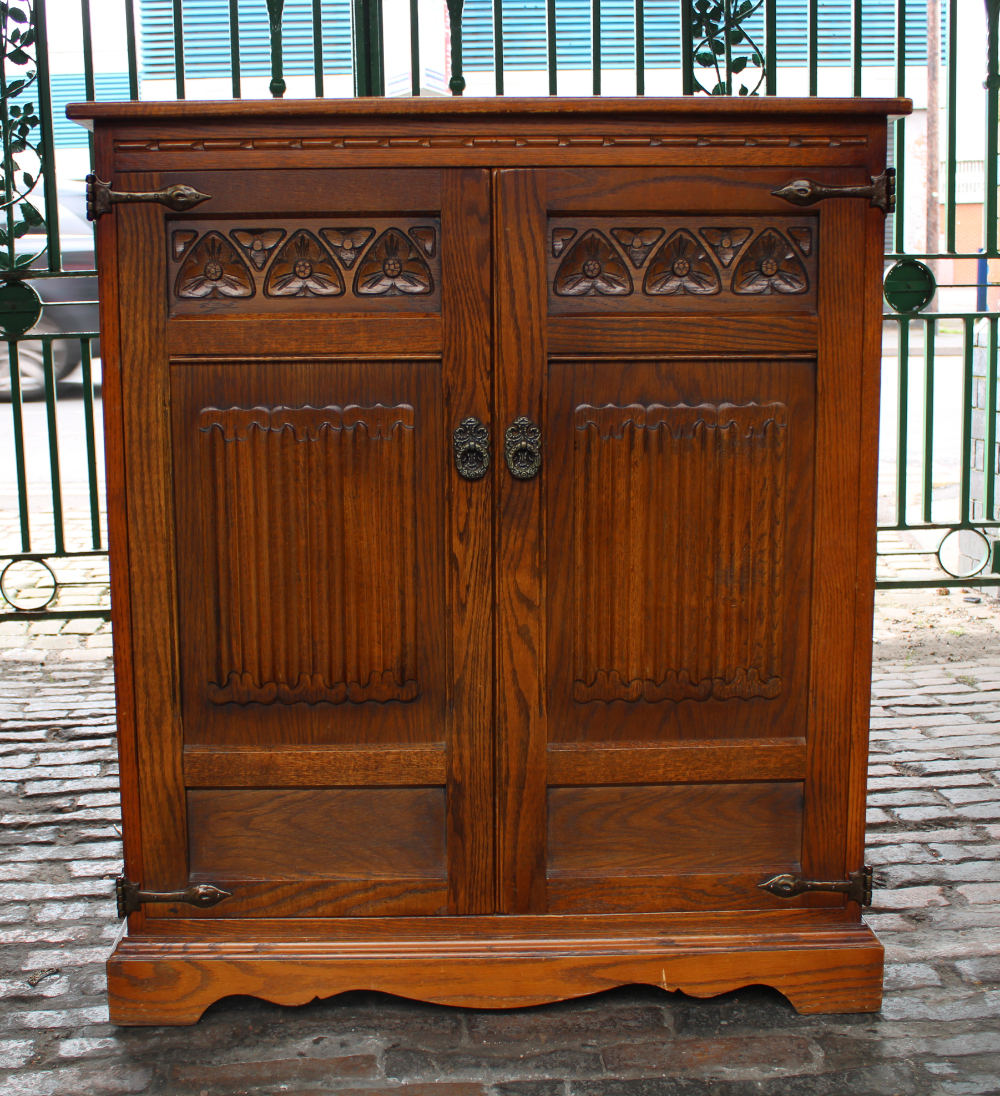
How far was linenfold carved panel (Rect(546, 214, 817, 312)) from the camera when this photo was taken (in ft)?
6.12

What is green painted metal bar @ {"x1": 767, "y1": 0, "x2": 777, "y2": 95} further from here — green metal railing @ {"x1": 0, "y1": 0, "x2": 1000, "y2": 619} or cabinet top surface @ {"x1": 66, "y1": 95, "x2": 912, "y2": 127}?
cabinet top surface @ {"x1": 66, "y1": 95, "x2": 912, "y2": 127}

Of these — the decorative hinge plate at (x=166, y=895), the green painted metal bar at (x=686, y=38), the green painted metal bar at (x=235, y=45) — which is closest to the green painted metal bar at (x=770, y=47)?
the green painted metal bar at (x=686, y=38)

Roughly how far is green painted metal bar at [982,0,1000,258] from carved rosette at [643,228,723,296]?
3023 mm

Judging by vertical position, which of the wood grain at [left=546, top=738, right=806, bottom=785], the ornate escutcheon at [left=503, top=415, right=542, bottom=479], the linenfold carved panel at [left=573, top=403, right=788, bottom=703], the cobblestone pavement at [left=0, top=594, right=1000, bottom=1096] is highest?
the ornate escutcheon at [left=503, top=415, right=542, bottom=479]

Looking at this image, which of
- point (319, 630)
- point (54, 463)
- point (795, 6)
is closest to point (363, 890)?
point (319, 630)

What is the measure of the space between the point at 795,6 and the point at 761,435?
3.48 meters

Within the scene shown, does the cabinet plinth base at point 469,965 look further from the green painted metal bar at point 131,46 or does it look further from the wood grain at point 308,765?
the green painted metal bar at point 131,46

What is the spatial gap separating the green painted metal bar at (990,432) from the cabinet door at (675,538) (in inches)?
126

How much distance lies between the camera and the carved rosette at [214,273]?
1853 mm

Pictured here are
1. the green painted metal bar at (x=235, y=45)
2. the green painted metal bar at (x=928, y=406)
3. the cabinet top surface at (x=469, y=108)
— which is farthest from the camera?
the green painted metal bar at (x=928, y=406)

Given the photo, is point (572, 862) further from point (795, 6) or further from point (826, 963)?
point (795, 6)

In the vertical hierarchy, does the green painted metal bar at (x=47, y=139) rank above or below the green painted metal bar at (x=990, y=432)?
above

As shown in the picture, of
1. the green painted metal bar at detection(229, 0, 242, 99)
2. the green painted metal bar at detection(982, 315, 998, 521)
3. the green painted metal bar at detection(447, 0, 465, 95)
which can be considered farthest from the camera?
the green painted metal bar at detection(982, 315, 998, 521)

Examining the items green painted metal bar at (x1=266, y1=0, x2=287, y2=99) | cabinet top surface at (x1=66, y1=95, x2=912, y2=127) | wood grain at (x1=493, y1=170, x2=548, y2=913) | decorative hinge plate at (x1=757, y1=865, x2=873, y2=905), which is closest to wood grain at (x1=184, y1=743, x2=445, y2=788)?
wood grain at (x1=493, y1=170, x2=548, y2=913)
